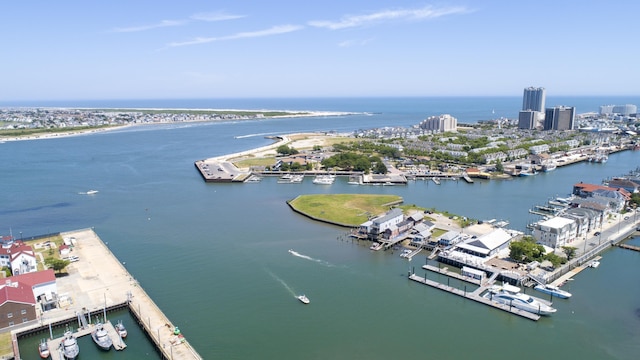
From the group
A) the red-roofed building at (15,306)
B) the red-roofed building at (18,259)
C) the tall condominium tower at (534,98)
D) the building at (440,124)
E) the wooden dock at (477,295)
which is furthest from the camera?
the tall condominium tower at (534,98)

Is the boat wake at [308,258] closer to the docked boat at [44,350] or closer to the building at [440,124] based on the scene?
the docked boat at [44,350]

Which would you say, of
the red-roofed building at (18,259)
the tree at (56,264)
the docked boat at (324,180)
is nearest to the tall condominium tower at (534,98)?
the docked boat at (324,180)

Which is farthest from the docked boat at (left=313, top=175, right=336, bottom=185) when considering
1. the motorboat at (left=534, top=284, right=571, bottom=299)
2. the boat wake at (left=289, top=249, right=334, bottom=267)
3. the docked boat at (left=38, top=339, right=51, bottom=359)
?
the docked boat at (left=38, top=339, right=51, bottom=359)

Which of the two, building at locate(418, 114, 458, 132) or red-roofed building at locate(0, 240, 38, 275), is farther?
building at locate(418, 114, 458, 132)

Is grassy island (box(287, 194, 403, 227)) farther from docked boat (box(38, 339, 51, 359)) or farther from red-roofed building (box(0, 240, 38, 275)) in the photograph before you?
docked boat (box(38, 339, 51, 359))

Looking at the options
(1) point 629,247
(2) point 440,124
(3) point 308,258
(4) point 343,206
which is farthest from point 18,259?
(2) point 440,124
